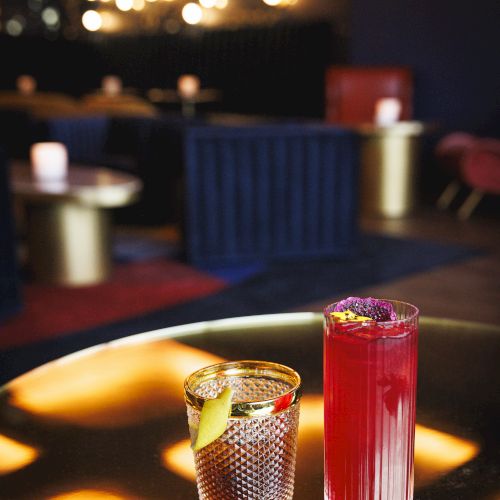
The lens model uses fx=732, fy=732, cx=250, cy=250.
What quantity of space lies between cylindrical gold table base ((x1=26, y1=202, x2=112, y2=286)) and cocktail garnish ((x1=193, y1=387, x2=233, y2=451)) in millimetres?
3056

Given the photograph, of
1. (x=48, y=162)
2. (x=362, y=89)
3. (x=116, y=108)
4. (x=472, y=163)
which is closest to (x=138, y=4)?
(x=116, y=108)

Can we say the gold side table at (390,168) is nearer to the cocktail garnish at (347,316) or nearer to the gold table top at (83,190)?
the gold table top at (83,190)

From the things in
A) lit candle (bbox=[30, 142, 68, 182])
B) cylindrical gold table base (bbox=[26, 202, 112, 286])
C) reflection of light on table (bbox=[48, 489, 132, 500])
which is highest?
reflection of light on table (bbox=[48, 489, 132, 500])

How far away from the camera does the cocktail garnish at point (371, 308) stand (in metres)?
0.60

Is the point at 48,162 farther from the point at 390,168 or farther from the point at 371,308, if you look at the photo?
the point at 371,308

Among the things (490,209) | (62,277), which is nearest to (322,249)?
(62,277)

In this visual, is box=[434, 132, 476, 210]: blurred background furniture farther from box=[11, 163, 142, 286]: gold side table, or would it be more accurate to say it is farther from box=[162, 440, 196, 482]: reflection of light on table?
box=[162, 440, 196, 482]: reflection of light on table

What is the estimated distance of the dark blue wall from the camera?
224 inches

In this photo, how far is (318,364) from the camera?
96 centimetres

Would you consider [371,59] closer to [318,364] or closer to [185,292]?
[185,292]

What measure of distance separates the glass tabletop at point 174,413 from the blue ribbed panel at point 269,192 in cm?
279

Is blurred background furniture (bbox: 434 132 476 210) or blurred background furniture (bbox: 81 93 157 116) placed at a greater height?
blurred background furniture (bbox: 81 93 157 116)

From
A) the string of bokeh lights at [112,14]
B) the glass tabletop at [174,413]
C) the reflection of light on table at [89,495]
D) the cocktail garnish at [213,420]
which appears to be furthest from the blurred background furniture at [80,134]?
the cocktail garnish at [213,420]

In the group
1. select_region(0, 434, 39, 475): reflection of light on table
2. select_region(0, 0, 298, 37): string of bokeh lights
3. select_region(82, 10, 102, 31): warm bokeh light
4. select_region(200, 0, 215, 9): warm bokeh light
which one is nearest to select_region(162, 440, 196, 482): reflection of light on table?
select_region(0, 434, 39, 475): reflection of light on table
